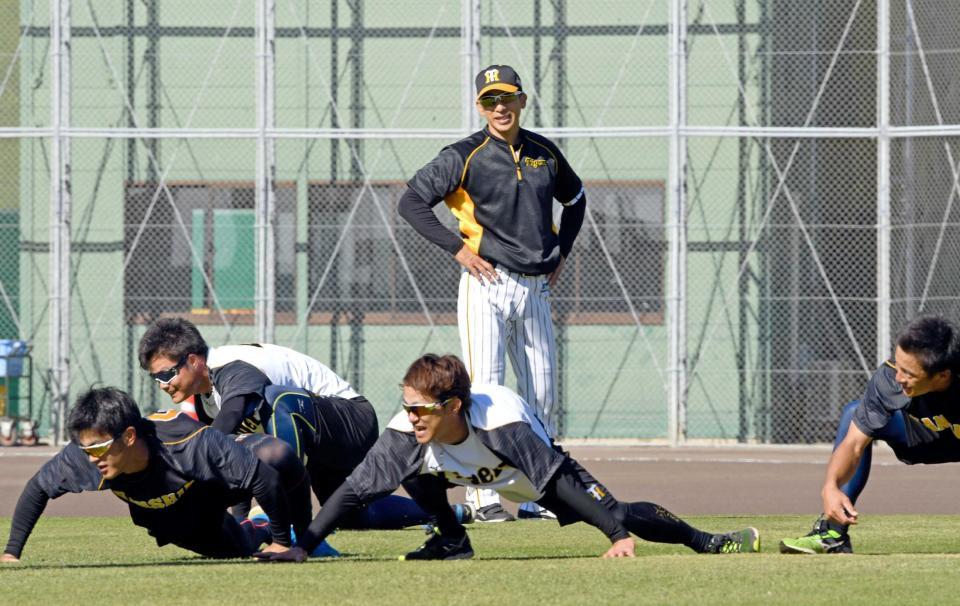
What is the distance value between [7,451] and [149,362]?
33.6 ft

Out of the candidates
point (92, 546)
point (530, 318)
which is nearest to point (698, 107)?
point (530, 318)

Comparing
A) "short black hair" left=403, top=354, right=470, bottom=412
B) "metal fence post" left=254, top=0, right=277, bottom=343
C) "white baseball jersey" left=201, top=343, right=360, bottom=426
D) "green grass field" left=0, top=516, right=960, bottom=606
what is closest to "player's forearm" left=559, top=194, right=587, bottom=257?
"white baseball jersey" left=201, top=343, right=360, bottom=426

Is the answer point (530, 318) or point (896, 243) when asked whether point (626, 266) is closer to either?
point (896, 243)

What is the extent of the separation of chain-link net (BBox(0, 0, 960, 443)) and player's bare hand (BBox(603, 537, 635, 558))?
11.1 meters

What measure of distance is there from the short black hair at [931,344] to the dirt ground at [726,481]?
3.47 m

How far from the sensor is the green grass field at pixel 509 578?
5617mm

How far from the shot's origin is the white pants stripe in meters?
8.80

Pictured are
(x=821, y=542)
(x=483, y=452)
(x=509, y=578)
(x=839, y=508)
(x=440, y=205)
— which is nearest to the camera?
(x=509, y=578)

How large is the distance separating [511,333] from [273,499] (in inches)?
99.1

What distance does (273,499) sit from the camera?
6.70 meters

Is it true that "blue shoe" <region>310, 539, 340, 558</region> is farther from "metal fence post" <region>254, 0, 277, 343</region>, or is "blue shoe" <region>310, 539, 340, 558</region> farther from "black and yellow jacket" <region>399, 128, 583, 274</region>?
"metal fence post" <region>254, 0, 277, 343</region>

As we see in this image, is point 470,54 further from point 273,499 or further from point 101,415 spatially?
point 101,415

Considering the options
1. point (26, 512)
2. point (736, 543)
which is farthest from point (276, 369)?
point (736, 543)

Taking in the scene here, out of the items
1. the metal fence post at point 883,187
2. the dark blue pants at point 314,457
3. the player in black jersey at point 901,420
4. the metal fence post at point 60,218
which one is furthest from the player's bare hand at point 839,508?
the metal fence post at point 60,218
